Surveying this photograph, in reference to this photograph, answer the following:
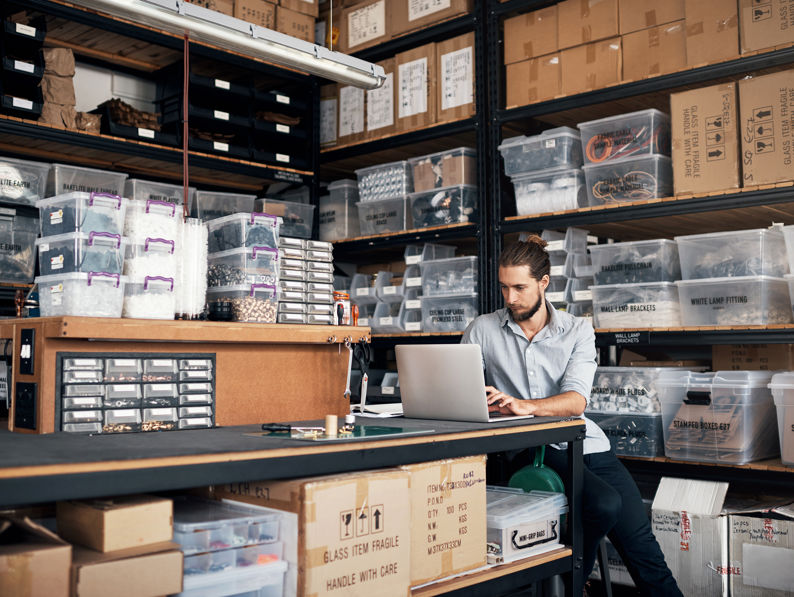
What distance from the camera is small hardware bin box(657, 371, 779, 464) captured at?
3.01 metres

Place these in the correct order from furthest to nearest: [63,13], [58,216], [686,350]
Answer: [686,350] → [63,13] → [58,216]

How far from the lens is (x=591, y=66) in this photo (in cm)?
357

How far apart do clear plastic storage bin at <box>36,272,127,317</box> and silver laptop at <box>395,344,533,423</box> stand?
2.68 ft

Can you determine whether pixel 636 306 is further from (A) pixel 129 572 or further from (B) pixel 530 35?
(A) pixel 129 572

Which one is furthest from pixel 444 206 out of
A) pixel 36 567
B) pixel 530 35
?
pixel 36 567

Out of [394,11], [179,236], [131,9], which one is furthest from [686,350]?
[131,9]

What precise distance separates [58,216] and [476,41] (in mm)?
2544

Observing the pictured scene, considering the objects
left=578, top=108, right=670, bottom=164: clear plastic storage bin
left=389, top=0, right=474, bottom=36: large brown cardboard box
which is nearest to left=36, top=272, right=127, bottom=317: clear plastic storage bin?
left=578, top=108, right=670, bottom=164: clear plastic storage bin

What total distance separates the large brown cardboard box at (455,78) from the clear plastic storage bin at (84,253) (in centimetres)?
234

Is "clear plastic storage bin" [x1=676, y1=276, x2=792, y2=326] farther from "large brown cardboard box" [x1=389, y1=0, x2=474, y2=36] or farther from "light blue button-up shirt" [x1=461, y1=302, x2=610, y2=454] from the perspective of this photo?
"large brown cardboard box" [x1=389, y1=0, x2=474, y2=36]

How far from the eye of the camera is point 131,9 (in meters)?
2.39

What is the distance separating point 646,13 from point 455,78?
1.01 meters

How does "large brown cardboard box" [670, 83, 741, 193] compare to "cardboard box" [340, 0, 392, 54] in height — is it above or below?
below

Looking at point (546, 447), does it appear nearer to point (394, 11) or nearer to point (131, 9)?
point (131, 9)
